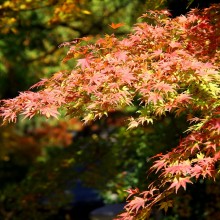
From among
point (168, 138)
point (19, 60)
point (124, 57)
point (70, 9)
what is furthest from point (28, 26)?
point (124, 57)

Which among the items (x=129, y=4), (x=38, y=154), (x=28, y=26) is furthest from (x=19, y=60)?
(x=38, y=154)

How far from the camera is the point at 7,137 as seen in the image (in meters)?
13.4

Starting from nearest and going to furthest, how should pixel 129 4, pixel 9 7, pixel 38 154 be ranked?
pixel 9 7, pixel 129 4, pixel 38 154

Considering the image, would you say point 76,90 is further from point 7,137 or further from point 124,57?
point 7,137

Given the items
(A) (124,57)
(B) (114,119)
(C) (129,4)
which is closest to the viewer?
(A) (124,57)

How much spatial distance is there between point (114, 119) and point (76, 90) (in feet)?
28.6

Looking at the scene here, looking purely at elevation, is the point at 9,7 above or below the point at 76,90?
above

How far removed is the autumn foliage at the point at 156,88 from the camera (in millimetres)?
3723

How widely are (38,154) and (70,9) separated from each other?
25.9ft

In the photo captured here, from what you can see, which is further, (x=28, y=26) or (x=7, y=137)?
(x=7, y=137)

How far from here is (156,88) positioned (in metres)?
3.72

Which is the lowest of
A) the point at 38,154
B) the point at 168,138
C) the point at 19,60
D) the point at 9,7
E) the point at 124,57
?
the point at 38,154

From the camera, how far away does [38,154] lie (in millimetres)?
14211

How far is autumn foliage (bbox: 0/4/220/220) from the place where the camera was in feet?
12.2
